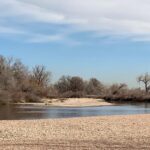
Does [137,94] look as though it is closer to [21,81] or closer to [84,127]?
[21,81]

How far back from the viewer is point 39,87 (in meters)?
102

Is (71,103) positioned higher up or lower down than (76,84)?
lower down

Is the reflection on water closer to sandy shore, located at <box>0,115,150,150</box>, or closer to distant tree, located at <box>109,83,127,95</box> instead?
sandy shore, located at <box>0,115,150,150</box>

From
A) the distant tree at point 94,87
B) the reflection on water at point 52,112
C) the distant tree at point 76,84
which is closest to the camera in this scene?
the reflection on water at point 52,112

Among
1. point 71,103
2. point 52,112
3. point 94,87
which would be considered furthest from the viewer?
point 94,87

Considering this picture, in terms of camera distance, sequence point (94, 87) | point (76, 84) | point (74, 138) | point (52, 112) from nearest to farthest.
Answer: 1. point (74, 138)
2. point (52, 112)
3. point (76, 84)
4. point (94, 87)

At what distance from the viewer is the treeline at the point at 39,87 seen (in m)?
89.1

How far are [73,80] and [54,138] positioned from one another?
12188cm

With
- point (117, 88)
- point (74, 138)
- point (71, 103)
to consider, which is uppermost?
point (117, 88)

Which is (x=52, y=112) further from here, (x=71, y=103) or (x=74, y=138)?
(x=71, y=103)

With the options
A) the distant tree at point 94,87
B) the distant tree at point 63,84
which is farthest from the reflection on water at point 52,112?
the distant tree at point 94,87

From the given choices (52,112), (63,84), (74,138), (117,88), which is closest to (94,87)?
(63,84)

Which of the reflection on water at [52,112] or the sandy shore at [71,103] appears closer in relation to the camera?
the reflection on water at [52,112]

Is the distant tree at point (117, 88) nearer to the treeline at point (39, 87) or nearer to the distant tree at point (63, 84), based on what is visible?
the treeline at point (39, 87)
